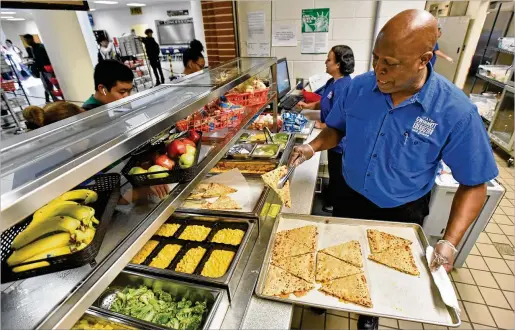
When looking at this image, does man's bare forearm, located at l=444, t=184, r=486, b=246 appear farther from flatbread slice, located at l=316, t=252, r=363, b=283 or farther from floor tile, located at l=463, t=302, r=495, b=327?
floor tile, located at l=463, t=302, r=495, b=327

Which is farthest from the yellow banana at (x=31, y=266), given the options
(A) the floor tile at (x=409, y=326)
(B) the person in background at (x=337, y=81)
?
(A) the floor tile at (x=409, y=326)

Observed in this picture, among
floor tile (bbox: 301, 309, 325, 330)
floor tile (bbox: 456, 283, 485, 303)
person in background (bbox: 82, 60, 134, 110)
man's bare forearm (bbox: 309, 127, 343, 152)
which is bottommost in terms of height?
floor tile (bbox: 456, 283, 485, 303)

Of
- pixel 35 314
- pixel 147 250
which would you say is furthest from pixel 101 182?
pixel 35 314

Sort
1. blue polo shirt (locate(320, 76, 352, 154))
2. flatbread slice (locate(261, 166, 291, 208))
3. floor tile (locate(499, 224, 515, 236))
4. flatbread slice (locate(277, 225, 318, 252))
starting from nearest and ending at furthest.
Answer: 1. flatbread slice (locate(277, 225, 318, 252))
2. flatbread slice (locate(261, 166, 291, 208))
3. blue polo shirt (locate(320, 76, 352, 154))
4. floor tile (locate(499, 224, 515, 236))

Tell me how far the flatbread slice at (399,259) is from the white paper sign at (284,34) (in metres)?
3.82

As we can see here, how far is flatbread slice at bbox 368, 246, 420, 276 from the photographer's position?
1.44 meters

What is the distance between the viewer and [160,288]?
1.39 metres

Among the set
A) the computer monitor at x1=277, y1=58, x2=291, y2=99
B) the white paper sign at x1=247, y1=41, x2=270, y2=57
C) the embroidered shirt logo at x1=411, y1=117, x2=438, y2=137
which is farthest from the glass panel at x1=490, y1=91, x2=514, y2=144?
the embroidered shirt logo at x1=411, y1=117, x2=438, y2=137

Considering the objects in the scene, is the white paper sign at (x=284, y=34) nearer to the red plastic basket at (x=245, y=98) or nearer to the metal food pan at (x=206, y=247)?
the red plastic basket at (x=245, y=98)

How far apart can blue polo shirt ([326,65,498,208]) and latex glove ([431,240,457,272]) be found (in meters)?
0.39

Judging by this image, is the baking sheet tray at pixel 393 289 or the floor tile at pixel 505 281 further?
the floor tile at pixel 505 281

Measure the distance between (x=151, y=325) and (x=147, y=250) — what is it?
50 cm

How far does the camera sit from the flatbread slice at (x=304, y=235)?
1644 millimetres

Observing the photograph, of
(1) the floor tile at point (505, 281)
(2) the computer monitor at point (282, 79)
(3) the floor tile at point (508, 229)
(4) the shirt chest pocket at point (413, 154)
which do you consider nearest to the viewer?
(4) the shirt chest pocket at point (413, 154)
